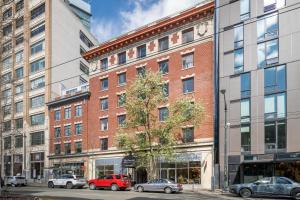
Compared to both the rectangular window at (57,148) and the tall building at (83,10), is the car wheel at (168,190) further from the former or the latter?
the tall building at (83,10)

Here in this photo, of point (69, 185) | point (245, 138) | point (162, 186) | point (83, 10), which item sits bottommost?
point (69, 185)

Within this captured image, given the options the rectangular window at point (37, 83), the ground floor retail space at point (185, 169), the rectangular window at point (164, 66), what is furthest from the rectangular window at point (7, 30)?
the rectangular window at point (37, 83)

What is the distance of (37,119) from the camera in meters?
73.4

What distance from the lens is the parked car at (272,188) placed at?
3031 centimetres

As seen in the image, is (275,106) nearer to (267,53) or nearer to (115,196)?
(267,53)

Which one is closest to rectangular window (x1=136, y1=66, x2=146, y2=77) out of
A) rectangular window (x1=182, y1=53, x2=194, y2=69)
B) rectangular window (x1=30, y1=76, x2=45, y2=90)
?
rectangular window (x1=182, y1=53, x2=194, y2=69)

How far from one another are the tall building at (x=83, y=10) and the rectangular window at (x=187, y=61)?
46.3 m

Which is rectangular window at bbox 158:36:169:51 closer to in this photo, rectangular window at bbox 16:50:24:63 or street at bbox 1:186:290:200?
street at bbox 1:186:290:200

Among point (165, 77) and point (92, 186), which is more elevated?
point (165, 77)

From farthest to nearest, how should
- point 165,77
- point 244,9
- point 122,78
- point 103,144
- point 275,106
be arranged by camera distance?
point 103,144 < point 122,78 < point 165,77 < point 244,9 < point 275,106

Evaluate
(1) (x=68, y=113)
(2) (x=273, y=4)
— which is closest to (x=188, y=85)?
(2) (x=273, y=4)

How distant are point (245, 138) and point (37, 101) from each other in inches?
1669

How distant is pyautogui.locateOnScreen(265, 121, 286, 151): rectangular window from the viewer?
3897cm

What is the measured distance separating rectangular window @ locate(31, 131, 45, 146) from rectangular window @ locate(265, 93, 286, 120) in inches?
1622
